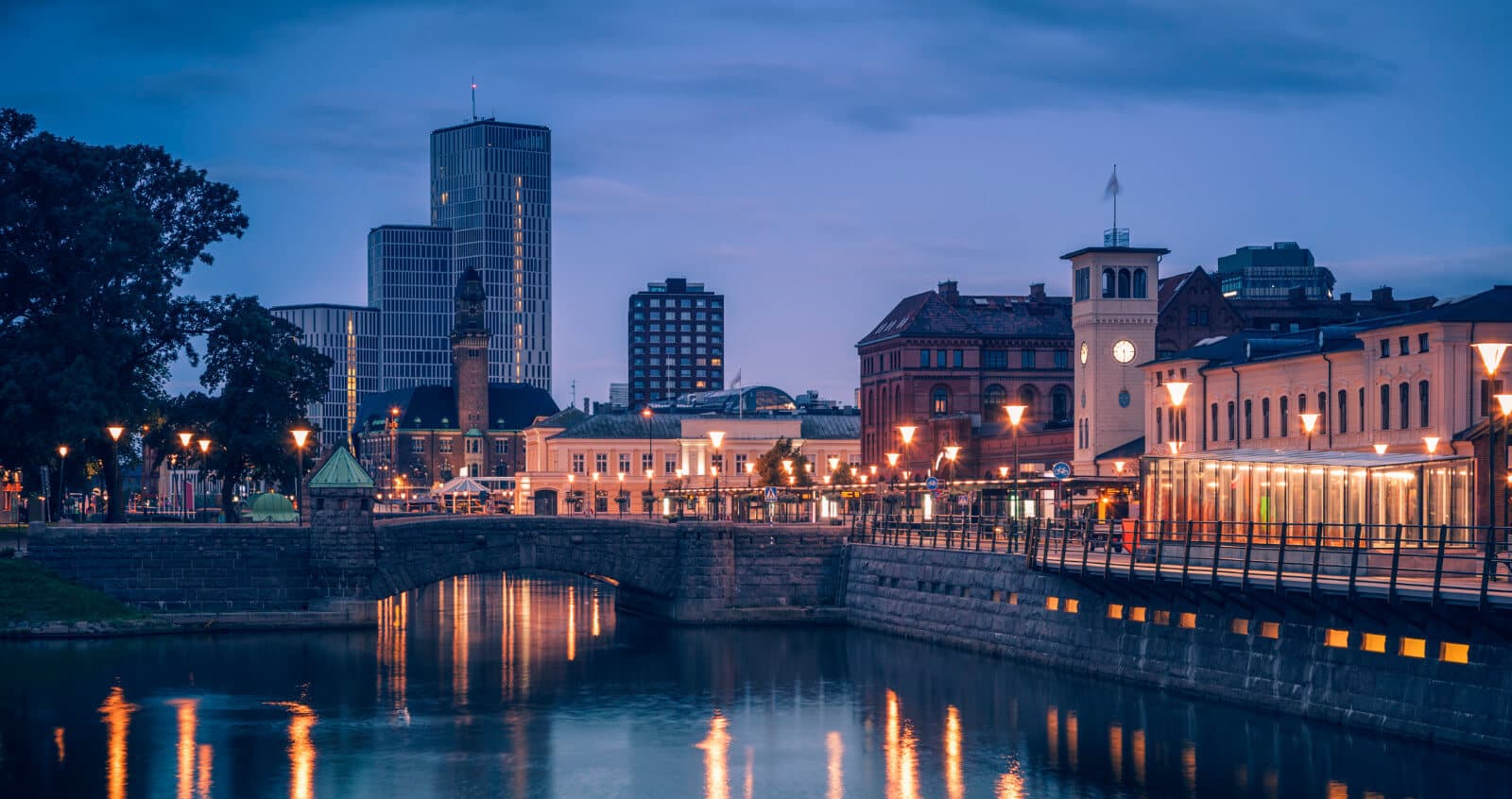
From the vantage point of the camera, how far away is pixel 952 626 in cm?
6050

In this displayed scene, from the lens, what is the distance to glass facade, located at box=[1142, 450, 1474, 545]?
4969cm

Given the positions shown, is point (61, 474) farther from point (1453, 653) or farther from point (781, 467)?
point (781, 467)

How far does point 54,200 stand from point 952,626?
4399 centimetres

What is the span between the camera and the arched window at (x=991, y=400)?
149750 millimetres

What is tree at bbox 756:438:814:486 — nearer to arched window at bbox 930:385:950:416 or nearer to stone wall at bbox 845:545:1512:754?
arched window at bbox 930:385:950:416

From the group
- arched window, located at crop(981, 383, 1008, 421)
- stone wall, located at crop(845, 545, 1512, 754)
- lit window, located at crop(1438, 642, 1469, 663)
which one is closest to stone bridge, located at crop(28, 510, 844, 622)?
stone wall, located at crop(845, 545, 1512, 754)

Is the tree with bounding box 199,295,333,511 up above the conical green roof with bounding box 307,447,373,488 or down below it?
above

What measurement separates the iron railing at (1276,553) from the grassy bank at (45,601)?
28.5 meters

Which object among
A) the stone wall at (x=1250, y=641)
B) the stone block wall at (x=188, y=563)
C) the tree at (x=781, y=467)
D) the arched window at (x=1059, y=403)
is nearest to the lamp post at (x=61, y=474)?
the stone block wall at (x=188, y=563)

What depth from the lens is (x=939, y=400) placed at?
151625mm

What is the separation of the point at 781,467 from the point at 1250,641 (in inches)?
4084

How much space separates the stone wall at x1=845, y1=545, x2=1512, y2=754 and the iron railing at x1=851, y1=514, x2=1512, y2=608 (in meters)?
0.54

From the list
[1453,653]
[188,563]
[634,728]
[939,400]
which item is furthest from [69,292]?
[939,400]

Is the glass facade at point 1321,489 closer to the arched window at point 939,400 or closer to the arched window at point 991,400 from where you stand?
the arched window at point 991,400
